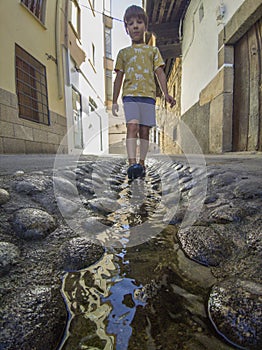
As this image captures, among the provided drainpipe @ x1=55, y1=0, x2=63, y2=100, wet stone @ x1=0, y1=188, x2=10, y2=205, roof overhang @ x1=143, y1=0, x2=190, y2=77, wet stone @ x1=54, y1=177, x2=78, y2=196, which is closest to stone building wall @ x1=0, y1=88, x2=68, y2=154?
drainpipe @ x1=55, y1=0, x2=63, y2=100

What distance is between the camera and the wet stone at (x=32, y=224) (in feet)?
2.77

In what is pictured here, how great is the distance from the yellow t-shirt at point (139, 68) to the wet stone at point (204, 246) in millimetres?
1801

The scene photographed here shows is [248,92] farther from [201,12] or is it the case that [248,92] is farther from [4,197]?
[4,197]

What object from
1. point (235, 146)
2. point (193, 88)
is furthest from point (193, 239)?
point (193, 88)

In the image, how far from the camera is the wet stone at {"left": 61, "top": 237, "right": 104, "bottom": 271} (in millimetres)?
725

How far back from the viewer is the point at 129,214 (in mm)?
1277

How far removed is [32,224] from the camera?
0.88m

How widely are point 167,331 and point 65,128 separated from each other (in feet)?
20.2

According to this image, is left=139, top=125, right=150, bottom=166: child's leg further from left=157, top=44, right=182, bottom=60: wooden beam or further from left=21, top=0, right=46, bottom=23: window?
left=157, top=44, right=182, bottom=60: wooden beam

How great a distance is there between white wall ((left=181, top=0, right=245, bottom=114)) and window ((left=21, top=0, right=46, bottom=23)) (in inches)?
140

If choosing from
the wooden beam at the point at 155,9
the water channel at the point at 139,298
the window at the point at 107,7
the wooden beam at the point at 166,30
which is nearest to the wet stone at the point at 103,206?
the water channel at the point at 139,298

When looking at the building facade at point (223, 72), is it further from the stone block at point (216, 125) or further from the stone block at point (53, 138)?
the stone block at point (53, 138)

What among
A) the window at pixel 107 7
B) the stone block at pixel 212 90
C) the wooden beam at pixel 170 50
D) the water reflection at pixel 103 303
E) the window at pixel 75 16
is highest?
the window at pixel 107 7

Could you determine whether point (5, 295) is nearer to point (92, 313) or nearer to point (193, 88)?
point (92, 313)
